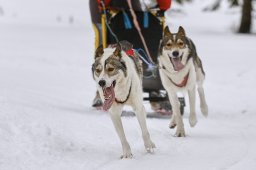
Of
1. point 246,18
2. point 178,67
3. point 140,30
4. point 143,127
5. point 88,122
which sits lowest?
point 246,18

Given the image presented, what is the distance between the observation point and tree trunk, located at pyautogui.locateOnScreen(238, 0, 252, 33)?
2000cm

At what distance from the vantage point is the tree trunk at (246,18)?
20.0 metres

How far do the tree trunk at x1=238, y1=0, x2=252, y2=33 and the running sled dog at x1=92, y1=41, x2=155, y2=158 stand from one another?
15.8 meters

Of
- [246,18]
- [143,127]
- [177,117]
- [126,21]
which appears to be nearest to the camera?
[143,127]

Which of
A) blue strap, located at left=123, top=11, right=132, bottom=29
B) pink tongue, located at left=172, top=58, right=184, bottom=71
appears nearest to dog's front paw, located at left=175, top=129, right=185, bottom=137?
pink tongue, located at left=172, top=58, right=184, bottom=71

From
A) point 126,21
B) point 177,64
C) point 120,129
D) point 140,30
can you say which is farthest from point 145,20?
point 120,129

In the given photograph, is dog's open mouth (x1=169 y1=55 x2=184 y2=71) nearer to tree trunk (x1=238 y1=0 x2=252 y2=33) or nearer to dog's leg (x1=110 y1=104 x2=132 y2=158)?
dog's leg (x1=110 y1=104 x2=132 y2=158)

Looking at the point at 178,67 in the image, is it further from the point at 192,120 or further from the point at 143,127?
the point at 143,127

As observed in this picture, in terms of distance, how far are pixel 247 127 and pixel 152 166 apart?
7.15 feet

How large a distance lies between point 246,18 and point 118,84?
16.3m

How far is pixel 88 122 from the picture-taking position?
6.07m

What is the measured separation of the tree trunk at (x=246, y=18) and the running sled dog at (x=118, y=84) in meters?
15.8

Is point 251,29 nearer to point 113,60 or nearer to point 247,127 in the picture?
point 247,127

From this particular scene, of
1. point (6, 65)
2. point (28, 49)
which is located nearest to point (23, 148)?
point (6, 65)
